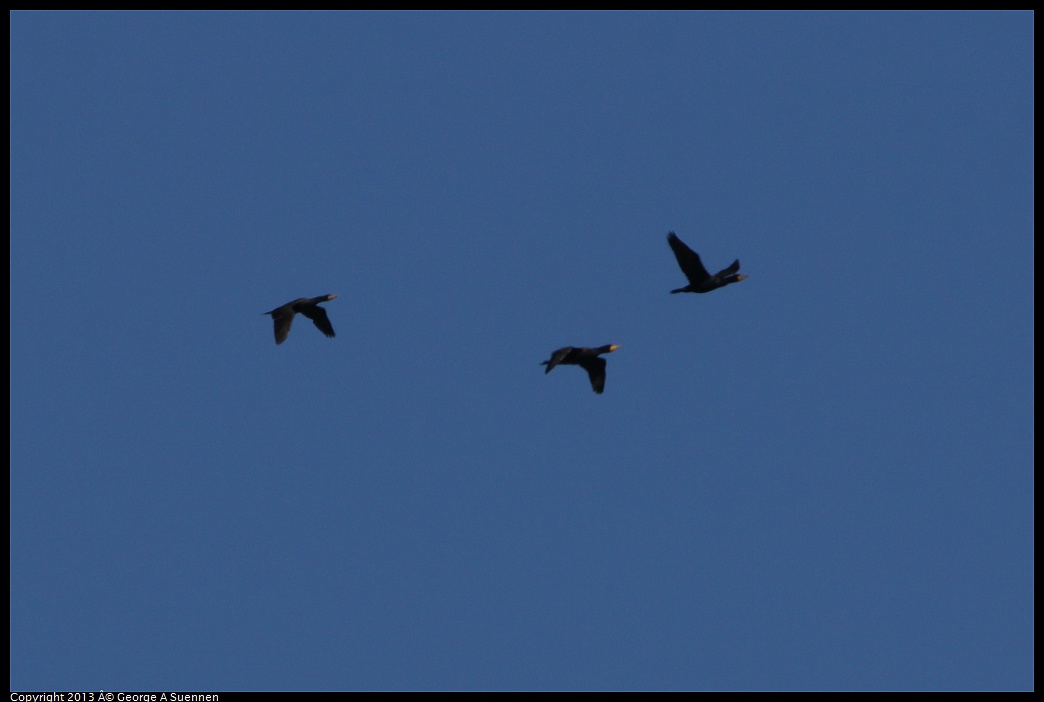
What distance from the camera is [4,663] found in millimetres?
30500

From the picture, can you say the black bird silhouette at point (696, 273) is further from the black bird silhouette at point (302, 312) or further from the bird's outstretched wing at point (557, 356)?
the black bird silhouette at point (302, 312)

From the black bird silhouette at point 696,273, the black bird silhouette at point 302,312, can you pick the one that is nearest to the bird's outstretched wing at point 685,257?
the black bird silhouette at point 696,273

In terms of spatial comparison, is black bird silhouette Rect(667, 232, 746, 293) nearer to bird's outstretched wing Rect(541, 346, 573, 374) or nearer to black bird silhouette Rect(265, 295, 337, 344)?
bird's outstretched wing Rect(541, 346, 573, 374)

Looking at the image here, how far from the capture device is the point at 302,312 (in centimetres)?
3694

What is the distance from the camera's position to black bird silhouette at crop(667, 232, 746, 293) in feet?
109

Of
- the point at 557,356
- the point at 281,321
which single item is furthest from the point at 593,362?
the point at 281,321

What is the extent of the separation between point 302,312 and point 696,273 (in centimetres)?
998

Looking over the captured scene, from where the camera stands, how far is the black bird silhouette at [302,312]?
34.5 m

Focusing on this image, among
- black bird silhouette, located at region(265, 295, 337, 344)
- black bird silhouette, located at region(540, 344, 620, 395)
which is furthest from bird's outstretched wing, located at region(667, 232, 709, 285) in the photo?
black bird silhouette, located at region(265, 295, 337, 344)

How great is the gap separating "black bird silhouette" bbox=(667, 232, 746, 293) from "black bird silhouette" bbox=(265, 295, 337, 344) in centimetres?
885
